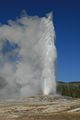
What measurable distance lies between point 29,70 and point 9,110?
94.2 metres

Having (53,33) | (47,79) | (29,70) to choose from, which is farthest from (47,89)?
(29,70)

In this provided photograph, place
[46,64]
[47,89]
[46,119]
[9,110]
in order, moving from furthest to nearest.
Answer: [46,64] < [47,89] < [9,110] < [46,119]

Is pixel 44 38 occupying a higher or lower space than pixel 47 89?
higher

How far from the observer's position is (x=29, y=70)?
172375 millimetres

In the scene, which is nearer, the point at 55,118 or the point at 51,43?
the point at 55,118

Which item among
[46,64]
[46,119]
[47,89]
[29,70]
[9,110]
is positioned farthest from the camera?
[29,70]

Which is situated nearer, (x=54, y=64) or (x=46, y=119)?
(x=46, y=119)

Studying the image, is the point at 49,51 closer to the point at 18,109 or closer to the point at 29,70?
the point at 29,70

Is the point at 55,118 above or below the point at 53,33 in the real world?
below

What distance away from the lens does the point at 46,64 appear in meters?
137

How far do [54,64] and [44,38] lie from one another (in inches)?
605

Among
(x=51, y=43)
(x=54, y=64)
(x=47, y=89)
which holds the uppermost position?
(x=51, y=43)

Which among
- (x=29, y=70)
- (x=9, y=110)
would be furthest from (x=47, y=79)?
(x=9, y=110)

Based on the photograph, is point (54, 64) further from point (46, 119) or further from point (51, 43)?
point (46, 119)
